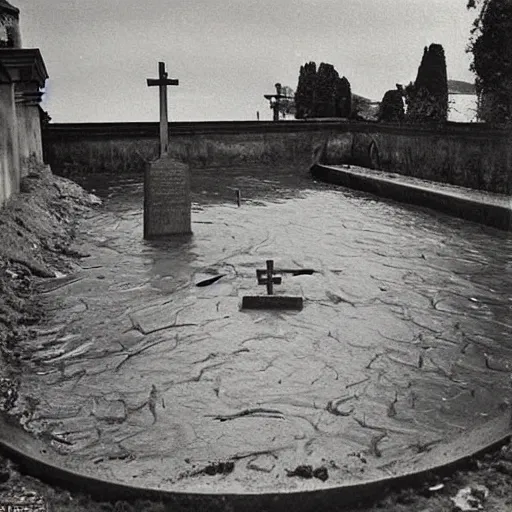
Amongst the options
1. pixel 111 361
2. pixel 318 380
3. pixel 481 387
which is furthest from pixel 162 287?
pixel 481 387

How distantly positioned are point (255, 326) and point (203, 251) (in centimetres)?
295

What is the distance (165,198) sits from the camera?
9180mm

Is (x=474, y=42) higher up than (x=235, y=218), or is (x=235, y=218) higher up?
(x=474, y=42)

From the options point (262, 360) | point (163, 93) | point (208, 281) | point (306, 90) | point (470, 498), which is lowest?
point (470, 498)

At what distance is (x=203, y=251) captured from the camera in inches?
324

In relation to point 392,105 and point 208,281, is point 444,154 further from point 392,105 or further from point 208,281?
point 208,281

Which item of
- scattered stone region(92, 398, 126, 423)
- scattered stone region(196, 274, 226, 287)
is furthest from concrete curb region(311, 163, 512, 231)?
scattered stone region(92, 398, 126, 423)

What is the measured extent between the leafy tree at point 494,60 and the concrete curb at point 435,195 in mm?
2010

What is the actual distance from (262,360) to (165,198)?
Answer: 16.1 feet

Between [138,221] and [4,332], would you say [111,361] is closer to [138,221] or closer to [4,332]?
[4,332]

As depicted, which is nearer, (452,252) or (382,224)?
(452,252)

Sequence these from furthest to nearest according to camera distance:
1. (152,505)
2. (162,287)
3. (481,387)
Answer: (162,287), (481,387), (152,505)

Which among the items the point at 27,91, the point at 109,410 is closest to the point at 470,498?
the point at 109,410

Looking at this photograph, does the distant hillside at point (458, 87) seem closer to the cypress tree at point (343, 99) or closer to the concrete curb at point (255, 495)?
the cypress tree at point (343, 99)
